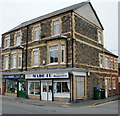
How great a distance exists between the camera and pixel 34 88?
21.0 metres

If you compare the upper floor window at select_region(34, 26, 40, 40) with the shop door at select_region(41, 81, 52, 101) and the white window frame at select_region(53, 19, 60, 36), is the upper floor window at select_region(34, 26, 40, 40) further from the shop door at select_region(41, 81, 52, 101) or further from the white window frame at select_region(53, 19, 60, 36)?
the shop door at select_region(41, 81, 52, 101)

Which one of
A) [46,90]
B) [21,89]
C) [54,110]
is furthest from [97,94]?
[21,89]

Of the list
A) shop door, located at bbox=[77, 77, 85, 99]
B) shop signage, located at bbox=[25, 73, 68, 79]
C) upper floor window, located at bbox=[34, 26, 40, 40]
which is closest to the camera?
shop signage, located at bbox=[25, 73, 68, 79]

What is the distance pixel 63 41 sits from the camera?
730 inches

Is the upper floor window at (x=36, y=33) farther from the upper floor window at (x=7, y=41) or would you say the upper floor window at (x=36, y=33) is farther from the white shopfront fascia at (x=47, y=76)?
the upper floor window at (x=7, y=41)

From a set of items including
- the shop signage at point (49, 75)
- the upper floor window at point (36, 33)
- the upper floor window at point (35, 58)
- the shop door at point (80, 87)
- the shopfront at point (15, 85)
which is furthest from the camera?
the shopfront at point (15, 85)

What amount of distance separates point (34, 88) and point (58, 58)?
521 cm

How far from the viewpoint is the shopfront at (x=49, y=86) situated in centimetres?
1790

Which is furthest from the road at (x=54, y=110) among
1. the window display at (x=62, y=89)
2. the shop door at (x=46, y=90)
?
the shop door at (x=46, y=90)

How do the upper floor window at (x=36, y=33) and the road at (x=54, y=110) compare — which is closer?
the road at (x=54, y=110)

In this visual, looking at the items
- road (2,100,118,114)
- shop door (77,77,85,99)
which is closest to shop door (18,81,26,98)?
shop door (77,77,85,99)

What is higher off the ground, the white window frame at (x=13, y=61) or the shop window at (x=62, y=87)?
the white window frame at (x=13, y=61)

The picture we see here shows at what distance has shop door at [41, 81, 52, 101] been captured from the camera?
62.9 ft

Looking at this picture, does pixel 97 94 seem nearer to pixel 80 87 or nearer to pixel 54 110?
pixel 80 87
